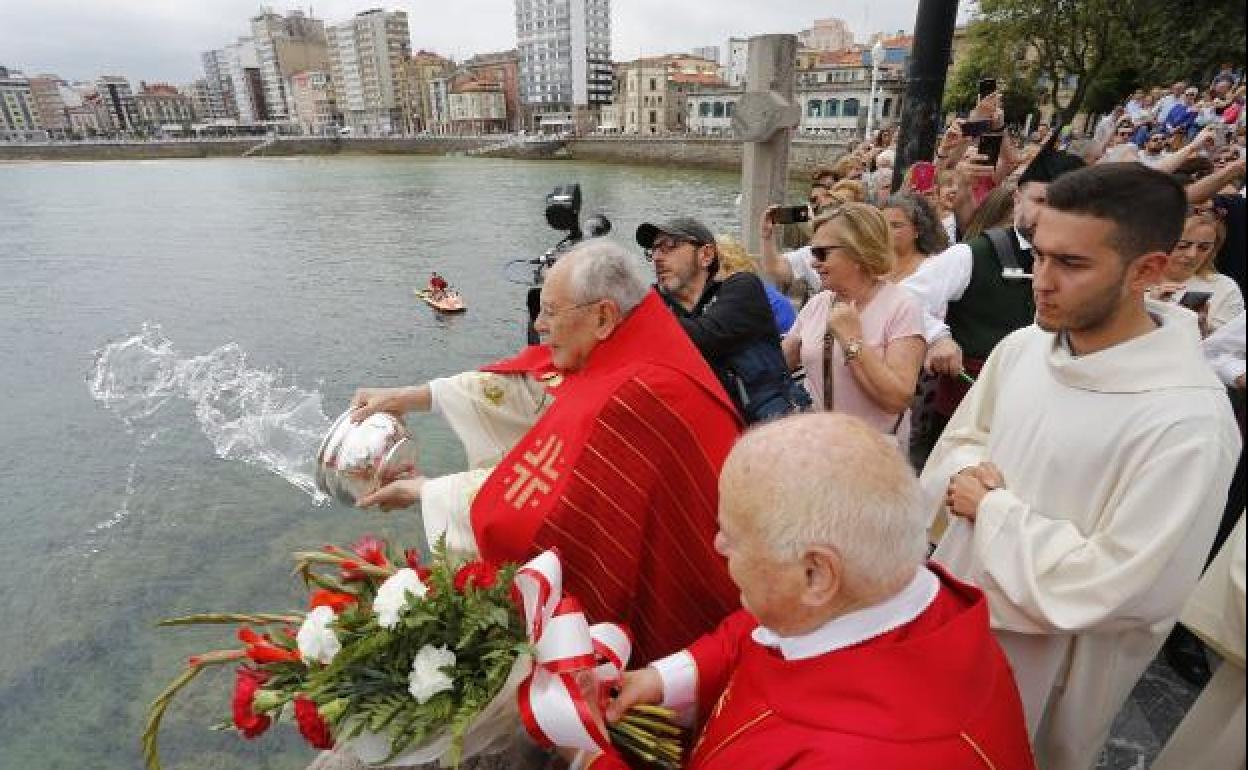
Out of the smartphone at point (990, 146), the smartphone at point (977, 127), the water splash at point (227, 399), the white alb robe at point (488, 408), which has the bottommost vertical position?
the water splash at point (227, 399)

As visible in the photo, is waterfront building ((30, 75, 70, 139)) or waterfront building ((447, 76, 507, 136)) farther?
waterfront building ((30, 75, 70, 139))

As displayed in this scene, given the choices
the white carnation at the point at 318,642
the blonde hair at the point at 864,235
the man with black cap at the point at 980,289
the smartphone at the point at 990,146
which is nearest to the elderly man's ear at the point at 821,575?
the white carnation at the point at 318,642

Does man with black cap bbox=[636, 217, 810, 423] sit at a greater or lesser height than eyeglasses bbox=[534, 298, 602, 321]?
lesser

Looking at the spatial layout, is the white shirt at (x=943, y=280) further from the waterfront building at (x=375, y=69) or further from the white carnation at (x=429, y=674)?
the waterfront building at (x=375, y=69)

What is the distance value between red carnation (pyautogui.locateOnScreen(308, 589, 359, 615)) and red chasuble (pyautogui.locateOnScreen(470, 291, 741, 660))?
0.46m

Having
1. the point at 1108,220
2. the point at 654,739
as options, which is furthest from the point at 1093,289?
the point at 654,739

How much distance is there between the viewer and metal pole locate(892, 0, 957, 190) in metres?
4.73

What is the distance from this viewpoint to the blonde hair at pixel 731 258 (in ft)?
11.7

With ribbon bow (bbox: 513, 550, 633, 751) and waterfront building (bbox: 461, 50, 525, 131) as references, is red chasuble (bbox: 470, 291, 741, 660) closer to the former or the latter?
ribbon bow (bbox: 513, 550, 633, 751)

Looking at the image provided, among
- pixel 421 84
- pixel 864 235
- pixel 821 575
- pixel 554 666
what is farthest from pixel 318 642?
pixel 421 84

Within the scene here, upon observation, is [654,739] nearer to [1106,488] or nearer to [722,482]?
[722,482]

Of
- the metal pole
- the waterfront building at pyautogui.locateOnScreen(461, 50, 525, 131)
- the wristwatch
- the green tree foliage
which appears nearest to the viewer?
the green tree foliage

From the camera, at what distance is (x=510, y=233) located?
97.0 ft


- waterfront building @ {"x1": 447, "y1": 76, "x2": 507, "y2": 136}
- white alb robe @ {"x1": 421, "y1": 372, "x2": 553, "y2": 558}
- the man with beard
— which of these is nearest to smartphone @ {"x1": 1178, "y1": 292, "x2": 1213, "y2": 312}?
the man with beard
